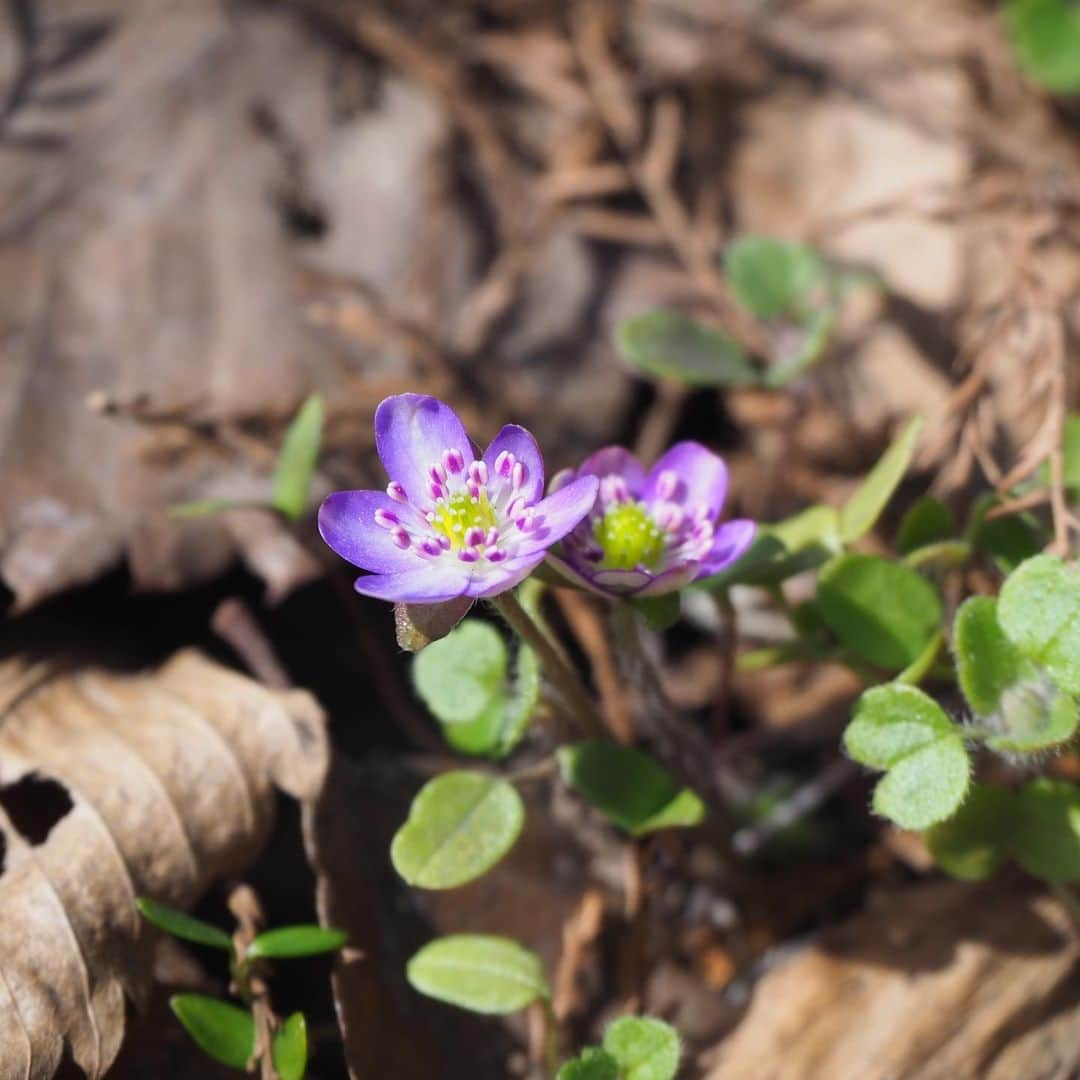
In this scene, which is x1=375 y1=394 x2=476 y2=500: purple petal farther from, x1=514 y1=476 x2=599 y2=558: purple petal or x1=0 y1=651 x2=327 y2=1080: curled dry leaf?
x1=0 y1=651 x2=327 y2=1080: curled dry leaf

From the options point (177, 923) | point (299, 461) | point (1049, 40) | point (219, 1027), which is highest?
point (1049, 40)

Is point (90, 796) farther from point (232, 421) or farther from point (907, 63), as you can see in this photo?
point (907, 63)

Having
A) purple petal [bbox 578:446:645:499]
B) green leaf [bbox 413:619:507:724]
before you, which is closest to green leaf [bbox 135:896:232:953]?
green leaf [bbox 413:619:507:724]

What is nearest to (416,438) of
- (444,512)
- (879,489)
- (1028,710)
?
A: (444,512)

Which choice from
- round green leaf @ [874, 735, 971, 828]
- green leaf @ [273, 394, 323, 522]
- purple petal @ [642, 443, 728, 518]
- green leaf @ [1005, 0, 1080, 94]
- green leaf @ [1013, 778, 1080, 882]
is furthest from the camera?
green leaf @ [1005, 0, 1080, 94]

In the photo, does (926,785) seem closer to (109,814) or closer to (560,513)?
(560,513)

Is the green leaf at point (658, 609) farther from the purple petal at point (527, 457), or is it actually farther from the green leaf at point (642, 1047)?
the green leaf at point (642, 1047)
